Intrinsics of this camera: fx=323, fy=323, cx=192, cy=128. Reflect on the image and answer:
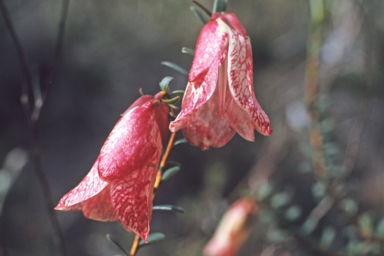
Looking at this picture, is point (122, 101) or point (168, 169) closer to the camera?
point (168, 169)

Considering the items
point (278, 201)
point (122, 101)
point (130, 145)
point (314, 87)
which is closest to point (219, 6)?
point (130, 145)

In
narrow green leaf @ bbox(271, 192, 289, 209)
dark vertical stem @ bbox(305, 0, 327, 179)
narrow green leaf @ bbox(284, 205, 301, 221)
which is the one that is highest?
dark vertical stem @ bbox(305, 0, 327, 179)

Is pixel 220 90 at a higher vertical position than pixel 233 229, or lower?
higher

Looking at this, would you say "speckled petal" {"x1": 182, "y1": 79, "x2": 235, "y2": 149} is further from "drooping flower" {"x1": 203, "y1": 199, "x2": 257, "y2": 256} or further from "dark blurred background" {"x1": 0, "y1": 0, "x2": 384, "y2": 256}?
"dark blurred background" {"x1": 0, "y1": 0, "x2": 384, "y2": 256}

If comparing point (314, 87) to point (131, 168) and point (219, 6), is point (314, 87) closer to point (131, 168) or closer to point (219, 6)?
point (219, 6)

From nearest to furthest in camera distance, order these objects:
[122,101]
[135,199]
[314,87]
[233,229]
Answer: [135,199] < [314,87] < [233,229] < [122,101]

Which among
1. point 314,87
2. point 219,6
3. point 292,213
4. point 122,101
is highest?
point 219,6

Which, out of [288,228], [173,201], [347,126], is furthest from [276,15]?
[288,228]

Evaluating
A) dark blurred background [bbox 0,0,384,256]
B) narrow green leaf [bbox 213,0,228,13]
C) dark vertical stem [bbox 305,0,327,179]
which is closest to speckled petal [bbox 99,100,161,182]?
narrow green leaf [bbox 213,0,228,13]
